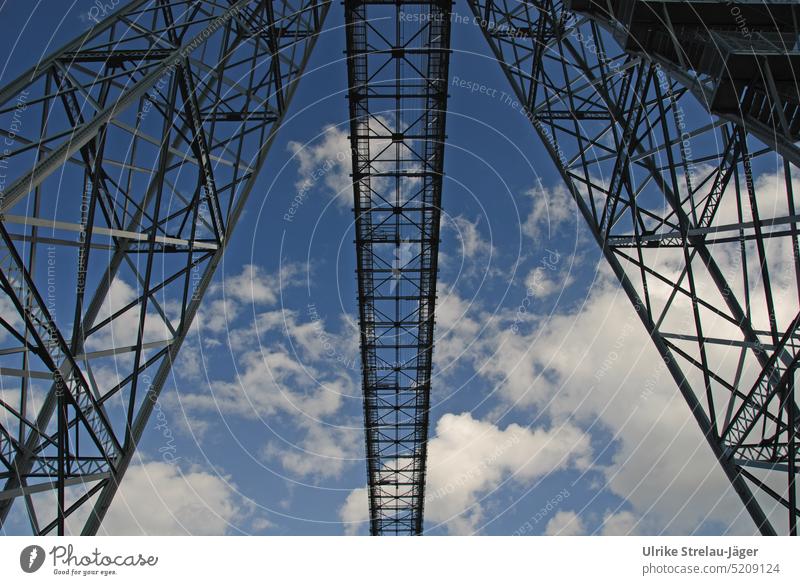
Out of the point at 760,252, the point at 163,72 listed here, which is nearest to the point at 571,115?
the point at 760,252

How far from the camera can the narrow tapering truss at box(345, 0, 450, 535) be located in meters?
18.0

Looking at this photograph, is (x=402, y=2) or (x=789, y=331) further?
(x=402, y=2)

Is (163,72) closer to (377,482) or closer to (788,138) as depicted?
(788,138)

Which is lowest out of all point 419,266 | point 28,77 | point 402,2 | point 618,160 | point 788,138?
point 788,138

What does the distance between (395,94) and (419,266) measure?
6010mm

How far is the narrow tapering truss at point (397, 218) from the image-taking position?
1802 cm

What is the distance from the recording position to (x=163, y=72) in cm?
965
